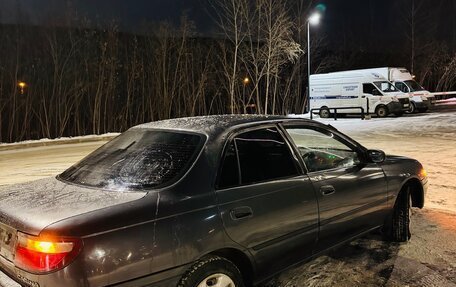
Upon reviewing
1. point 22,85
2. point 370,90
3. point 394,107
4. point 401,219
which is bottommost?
point 401,219

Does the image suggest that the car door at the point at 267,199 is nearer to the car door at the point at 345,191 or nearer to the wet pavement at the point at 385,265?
the car door at the point at 345,191

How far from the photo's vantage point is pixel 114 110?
27.0 m

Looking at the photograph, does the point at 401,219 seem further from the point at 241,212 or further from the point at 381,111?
the point at 381,111

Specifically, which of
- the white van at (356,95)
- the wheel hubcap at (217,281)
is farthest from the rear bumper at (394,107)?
the wheel hubcap at (217,281)

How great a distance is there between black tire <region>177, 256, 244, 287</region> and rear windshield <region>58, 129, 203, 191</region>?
0.57m

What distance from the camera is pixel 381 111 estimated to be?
2573 centimetres

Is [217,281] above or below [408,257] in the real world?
above

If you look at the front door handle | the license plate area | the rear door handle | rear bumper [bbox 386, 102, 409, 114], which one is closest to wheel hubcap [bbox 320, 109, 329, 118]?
rear bumper [bbox 386, 102, 409, 114]

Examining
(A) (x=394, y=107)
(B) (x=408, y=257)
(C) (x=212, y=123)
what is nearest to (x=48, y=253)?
(C) (x=212, y=123)

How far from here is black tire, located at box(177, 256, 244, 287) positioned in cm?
279

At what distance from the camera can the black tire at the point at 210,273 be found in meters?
2.79

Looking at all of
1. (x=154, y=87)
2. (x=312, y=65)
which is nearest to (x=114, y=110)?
(x=154, y=87)

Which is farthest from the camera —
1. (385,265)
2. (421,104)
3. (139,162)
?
(421,104)

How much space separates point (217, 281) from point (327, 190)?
4.40 feet
